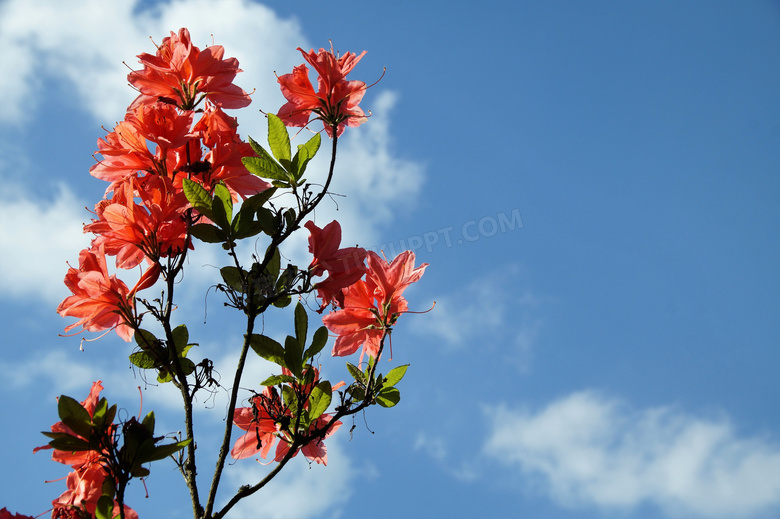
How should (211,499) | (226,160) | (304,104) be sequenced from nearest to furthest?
(211,499)
(226,160)
(304,104)

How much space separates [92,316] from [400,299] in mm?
850

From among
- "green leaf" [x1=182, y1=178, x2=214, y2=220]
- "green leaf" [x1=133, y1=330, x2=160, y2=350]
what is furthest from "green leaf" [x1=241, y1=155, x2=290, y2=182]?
"green leaf" [x1=133, y1=330, x2=160, y2=350]

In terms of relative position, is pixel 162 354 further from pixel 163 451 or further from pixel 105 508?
pixel 105 508

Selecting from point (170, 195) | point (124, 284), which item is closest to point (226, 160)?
point (170, 195)

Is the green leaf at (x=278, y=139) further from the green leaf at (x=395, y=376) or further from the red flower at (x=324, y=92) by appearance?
the green leaf at (x=395, y=376)

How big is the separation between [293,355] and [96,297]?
55 cm

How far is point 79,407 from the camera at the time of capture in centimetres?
162

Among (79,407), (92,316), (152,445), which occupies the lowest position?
(152,445)

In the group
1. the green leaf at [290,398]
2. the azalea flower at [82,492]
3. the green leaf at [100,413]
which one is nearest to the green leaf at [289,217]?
the green leaf at [290,398]

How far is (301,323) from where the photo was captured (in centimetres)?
182

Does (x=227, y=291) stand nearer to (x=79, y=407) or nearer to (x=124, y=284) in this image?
(x=124, y=284)

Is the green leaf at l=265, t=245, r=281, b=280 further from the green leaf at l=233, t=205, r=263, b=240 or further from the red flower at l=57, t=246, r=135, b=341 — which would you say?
the red flower at l=57, t=246, r=135, b=341

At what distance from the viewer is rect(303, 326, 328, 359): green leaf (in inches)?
72.1

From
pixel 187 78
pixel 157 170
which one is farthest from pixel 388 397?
pixel 187 78
